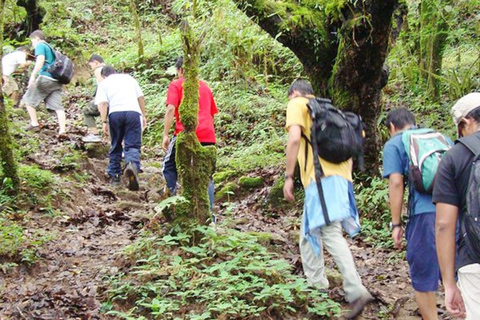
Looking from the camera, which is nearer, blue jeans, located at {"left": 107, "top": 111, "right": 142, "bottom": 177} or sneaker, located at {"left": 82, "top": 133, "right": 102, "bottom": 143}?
blue jeans, located at {"left": 107, "top": 111, "right": 142, "bottom": 177}

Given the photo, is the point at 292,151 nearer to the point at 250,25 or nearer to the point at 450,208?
the point at 450,208

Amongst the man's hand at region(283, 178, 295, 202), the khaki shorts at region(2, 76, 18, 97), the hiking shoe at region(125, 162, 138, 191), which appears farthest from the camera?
the khaki shorts at region(2, 76, 18, 97)

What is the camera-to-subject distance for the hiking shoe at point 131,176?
30.7ft

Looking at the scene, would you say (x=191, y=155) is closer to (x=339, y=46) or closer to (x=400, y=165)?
(x=400, y=165)

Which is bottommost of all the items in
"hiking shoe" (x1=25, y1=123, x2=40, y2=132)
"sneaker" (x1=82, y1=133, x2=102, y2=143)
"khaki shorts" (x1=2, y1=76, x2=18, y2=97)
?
"sneaker" (x1=82, y1=133, x2=102, y2=143)

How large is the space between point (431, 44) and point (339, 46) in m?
5.68

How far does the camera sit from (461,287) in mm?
3285

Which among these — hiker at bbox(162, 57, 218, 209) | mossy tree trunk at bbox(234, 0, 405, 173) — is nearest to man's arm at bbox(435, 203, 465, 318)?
hiker at bbox(162, 57, 218, 209)

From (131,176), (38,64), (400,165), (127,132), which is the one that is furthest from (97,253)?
(38,64)

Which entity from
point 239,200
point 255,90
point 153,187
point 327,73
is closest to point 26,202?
point 153,187

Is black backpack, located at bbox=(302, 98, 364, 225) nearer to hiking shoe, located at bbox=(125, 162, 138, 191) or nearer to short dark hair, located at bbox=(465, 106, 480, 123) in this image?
short dark hair, located at bbox=(465, 106, 480, 123)

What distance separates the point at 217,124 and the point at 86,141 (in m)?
3.81

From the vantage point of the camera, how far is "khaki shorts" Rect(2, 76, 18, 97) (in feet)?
42.8

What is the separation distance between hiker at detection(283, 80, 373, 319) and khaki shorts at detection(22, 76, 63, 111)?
281 inches
